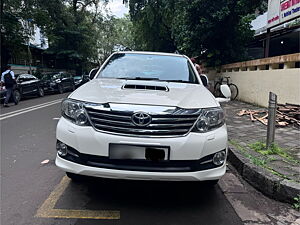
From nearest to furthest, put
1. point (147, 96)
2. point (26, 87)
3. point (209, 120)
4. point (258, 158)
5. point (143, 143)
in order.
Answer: point (143, 143) → point (209, 120) → point (147, 96) → point (258, 158) → point (26, 87)

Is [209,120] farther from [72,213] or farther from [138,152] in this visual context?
[72,213]

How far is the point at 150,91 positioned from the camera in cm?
288

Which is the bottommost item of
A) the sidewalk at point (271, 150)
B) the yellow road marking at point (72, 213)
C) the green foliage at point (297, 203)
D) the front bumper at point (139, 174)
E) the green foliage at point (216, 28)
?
the green foliage at point (297, 203)

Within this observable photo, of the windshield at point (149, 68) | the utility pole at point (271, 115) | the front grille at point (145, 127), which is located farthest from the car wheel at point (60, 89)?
the front grille at point (145, 127)

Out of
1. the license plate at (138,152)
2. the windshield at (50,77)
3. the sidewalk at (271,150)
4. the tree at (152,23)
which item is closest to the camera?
the license plate at (138,152)

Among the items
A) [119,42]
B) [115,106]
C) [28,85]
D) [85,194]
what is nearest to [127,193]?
[85,194]

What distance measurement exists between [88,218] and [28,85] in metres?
12.7

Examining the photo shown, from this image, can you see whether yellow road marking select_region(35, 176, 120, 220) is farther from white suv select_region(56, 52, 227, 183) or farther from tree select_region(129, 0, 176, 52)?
tree select_region(129, 0, 176, 52)

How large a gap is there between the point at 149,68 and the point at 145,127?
68.3 inches

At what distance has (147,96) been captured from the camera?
8.72ft

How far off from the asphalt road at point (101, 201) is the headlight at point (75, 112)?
2.95ft

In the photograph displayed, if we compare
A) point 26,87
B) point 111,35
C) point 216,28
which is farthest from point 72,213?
point 111,35

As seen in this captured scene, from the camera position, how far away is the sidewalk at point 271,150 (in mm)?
3205

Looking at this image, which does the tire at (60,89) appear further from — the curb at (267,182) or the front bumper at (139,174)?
the front bumper at (139,174)
